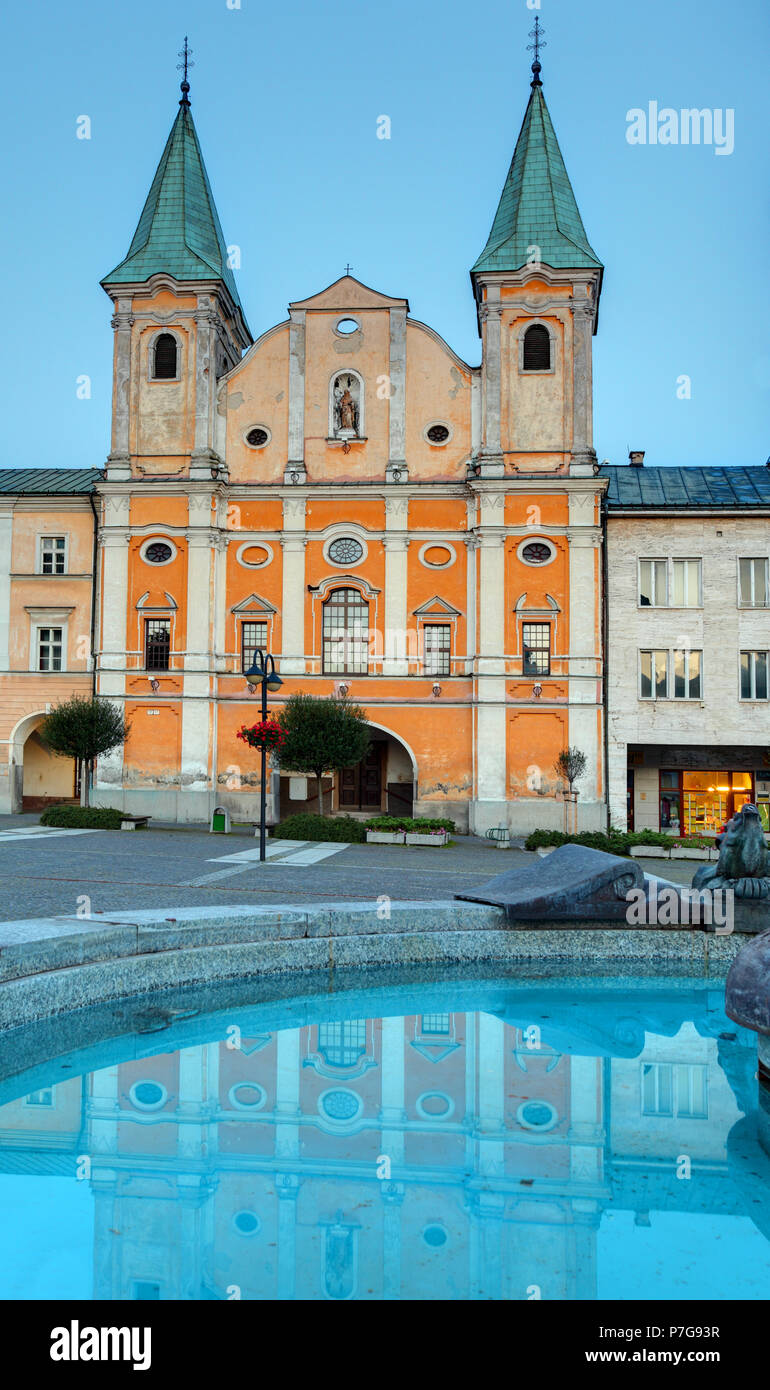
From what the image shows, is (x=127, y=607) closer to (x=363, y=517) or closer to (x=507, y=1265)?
(x=363, y=517)

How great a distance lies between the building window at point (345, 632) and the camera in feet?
106

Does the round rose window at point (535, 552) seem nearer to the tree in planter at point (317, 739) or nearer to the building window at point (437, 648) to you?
the building window at point (437, 648)

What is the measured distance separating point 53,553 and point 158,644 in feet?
19.8

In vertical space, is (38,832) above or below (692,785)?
below

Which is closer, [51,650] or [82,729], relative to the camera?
[82,729]

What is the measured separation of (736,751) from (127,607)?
70.8ft


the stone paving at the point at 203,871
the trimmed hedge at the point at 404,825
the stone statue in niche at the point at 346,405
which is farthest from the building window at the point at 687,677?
the stone statue in niche at the point at 346,405

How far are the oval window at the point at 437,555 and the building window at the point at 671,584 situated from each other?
22.0 ft

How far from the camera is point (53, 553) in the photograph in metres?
35.1

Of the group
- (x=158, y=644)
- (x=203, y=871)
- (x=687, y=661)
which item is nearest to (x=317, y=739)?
(x=158, y=644)

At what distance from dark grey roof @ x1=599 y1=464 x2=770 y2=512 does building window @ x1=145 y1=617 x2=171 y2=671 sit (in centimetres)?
1598

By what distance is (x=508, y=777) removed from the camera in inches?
1224

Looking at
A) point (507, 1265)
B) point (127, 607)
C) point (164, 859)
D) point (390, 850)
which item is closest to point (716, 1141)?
point (507, 1265)

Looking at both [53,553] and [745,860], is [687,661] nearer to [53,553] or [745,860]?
[53,553]
